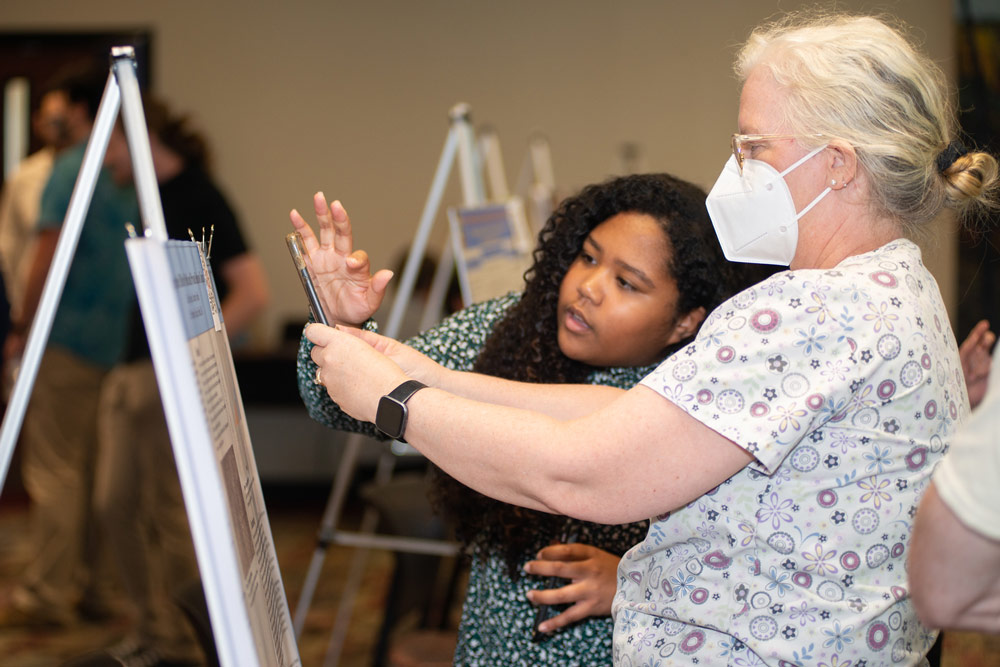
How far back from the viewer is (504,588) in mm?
1468

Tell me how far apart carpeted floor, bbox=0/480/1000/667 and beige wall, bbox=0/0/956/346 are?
1.80m

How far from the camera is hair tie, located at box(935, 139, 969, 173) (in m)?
1.09

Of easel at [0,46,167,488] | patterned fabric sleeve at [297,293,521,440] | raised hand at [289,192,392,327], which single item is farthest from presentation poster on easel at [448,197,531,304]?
easel at [0,46,167,488]

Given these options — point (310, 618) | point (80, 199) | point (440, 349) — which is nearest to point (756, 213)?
point (440, 349)

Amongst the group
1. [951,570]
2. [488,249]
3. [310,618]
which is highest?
[488,249]

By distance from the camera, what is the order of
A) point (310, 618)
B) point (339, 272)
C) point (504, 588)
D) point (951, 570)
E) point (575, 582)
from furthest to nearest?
point (310, 618) → point (504, 588) → point (575, 582) → point (339, 272) → point (951, 570)

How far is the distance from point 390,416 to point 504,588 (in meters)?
0.56

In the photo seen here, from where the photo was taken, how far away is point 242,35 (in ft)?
18.8

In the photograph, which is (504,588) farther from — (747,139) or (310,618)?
(310,618)

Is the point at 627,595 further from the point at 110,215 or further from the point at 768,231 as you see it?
the point at 110,215

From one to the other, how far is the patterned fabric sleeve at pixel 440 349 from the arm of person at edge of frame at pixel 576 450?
40 cm

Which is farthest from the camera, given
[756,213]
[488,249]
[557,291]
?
[488,249]

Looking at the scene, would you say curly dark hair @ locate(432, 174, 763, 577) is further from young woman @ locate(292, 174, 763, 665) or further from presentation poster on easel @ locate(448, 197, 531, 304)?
presentation poster on easel @ locate(448, 197, 531, 304)

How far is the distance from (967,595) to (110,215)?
3.16 meters
